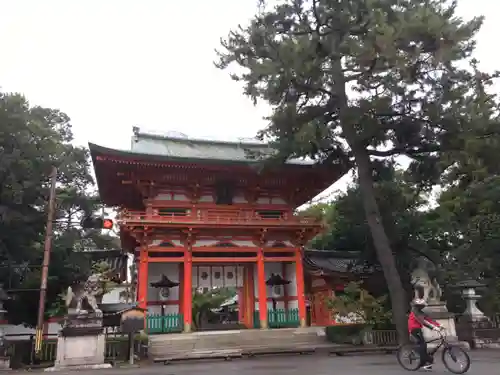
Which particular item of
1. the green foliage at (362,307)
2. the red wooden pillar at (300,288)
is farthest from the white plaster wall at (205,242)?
the green foliage at (362,307)

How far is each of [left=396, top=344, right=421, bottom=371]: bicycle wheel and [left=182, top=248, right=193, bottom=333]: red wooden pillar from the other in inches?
407

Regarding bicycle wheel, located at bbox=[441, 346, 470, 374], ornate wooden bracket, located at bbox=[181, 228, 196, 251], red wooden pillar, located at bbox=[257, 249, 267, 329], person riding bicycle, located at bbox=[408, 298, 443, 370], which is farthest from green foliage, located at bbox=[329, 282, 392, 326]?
bicycle wheel, located at bbox=[441, 346, 470, 374]

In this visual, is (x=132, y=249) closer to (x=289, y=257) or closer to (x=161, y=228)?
(x=161, y=228)

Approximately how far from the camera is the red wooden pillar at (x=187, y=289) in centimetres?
1811

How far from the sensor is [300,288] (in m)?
20.1

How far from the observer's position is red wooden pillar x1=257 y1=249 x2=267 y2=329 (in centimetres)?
1888

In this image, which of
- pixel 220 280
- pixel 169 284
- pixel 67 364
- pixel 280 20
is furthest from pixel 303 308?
pixel 280 20

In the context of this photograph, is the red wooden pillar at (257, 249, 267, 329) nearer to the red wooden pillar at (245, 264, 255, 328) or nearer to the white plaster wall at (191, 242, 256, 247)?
the white plaster wall at (191, 242, 256, 247)

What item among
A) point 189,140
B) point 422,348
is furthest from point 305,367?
point 189,140

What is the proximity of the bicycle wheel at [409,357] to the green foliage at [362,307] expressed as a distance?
6.34m

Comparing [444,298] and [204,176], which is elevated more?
[204,176]

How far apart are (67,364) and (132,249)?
9906mm

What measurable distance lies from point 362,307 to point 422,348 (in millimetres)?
7051

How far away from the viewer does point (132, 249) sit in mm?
21953
